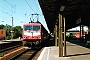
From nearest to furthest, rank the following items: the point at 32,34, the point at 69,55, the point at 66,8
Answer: the point at 69,55
the point at 66,8
the point at 32,34

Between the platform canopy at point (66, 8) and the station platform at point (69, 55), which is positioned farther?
the platform canopy at point (66, 8)

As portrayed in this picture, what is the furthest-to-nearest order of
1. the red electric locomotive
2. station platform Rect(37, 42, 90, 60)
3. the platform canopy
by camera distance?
the red electric locomotive < the platform canopy < station platform Rect(37, 42, 90, 60)

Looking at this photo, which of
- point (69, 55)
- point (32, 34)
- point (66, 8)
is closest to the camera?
point (69, 55)

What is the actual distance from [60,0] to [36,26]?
9.72m

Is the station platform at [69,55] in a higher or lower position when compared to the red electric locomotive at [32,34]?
lower

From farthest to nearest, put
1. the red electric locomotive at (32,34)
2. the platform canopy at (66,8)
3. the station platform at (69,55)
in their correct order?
the red electric locomotive at (32,34) < the platform canopy at (66,8) < the station platform at (69,55)

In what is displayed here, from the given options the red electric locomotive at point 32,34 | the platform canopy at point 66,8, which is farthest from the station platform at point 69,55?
the red electric locomotive at point 32,34

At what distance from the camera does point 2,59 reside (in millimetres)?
13500

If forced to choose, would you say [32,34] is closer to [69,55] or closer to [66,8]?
[66,8]

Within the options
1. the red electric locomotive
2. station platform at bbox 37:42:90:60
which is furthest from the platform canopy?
station platform at bbox 37:42:90:60

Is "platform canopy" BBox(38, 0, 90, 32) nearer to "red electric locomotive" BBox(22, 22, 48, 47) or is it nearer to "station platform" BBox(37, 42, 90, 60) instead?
Answer: "red electric locomotive" BBox(22, 22, 48, 47)

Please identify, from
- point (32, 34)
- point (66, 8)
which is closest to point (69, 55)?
point (66, 8)

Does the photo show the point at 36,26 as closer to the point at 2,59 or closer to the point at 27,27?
the point at 27,27

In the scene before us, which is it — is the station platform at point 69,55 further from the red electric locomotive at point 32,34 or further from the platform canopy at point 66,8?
the red electric locomotive at point 32,34
